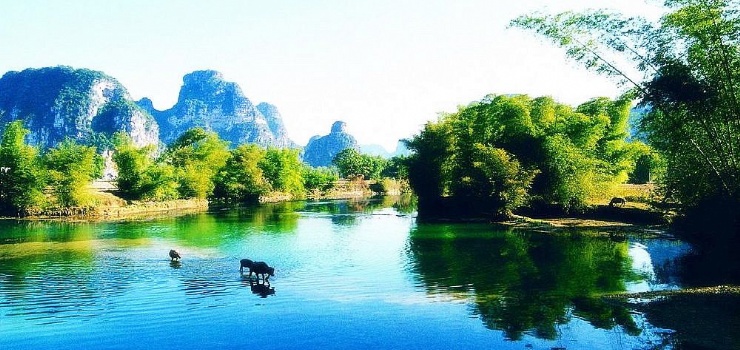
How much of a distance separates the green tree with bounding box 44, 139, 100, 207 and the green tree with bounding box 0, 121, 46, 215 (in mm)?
1529

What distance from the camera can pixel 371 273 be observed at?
2655cm

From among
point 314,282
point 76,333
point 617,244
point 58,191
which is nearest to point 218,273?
point 314,282

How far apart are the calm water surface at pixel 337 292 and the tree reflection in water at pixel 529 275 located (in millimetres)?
75

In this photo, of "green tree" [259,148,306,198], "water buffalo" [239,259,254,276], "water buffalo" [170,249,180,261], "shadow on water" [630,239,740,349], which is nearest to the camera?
"shadow on water" [630,239,740,349]

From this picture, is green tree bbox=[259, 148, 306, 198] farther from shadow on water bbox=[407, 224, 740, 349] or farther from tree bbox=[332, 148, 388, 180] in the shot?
shadow on water bbox=[407, 224, 740, 349]

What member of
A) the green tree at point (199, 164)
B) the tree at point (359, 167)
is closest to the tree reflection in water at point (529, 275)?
the green tree at point (199, 164)

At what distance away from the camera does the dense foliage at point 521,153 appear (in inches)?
2058

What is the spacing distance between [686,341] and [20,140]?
76.3 m

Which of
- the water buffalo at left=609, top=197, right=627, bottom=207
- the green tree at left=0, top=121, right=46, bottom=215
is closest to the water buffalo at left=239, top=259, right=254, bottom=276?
the water buffalo at left=609, top=197, right=627, bottom=207

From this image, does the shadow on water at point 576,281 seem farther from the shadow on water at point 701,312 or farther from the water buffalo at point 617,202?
the water buffalo at point 617,202

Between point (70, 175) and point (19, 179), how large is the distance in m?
5.44

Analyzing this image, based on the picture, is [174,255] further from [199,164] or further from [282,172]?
[282,172]

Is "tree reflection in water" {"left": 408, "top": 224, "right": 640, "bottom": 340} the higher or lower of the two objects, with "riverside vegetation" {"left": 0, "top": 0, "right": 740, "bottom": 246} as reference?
lower

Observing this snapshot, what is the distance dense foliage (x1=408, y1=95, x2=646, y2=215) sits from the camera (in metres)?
52.3
